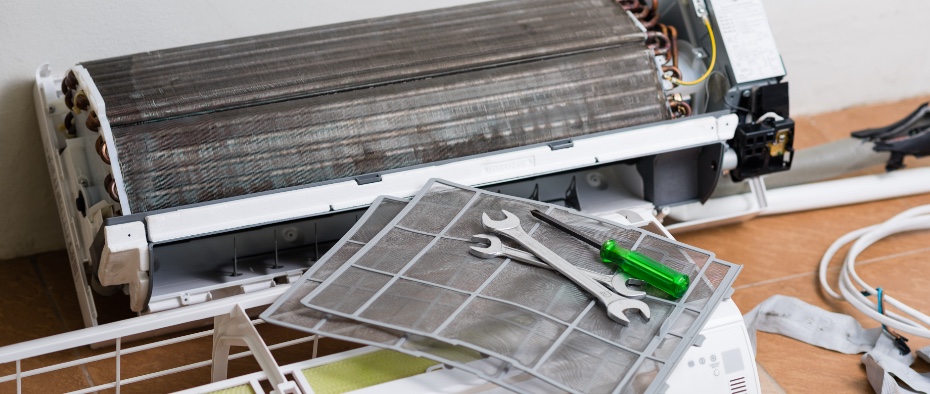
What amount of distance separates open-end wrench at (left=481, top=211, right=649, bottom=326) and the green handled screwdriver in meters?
0.06

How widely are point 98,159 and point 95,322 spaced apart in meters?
0.37

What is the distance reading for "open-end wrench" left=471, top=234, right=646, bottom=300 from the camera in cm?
179

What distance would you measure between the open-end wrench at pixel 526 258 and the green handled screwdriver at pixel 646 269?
1.0 inches

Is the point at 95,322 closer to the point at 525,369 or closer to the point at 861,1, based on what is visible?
the point at 525,369

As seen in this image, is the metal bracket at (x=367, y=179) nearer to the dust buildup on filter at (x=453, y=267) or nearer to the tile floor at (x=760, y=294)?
the dust buildup on filter at (x=453, y=267)

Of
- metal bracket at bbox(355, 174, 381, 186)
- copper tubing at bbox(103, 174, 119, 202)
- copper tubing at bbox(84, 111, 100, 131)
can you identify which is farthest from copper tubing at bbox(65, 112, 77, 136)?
metal bracket at bbox(355, 174, 381, 186)

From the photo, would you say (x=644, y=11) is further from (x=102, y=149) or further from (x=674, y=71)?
(x=102, y=149)

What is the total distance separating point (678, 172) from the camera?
7.95 ft

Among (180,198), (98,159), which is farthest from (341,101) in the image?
(98,159)

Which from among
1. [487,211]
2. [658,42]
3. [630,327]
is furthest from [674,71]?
Result: [630,327]

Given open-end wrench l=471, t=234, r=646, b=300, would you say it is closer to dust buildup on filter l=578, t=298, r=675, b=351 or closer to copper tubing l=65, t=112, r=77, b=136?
dust buildup on filter l=578, t=298, r=675, b=351

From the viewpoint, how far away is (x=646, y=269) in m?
1.80

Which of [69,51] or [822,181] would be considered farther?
[822,181]

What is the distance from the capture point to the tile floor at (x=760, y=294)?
224cm
